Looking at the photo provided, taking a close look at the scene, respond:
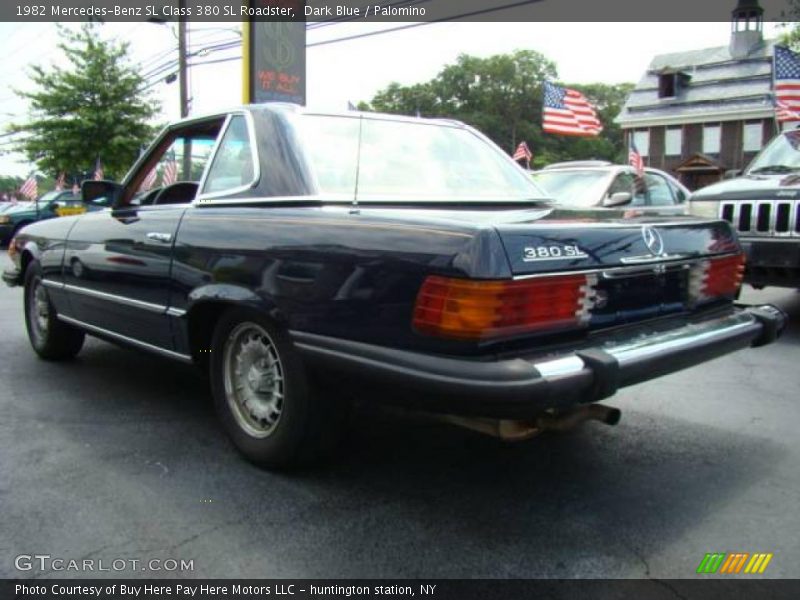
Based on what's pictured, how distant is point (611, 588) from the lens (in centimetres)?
233

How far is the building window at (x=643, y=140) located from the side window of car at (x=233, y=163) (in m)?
42.2

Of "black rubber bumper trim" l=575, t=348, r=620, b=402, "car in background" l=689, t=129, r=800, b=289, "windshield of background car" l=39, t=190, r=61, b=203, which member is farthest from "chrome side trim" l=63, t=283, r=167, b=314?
"windshield of background car" l=39, t=190, r=61, b=203

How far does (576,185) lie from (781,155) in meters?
2.19

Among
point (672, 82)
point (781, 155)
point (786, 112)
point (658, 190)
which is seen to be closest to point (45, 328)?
point (781, 155)

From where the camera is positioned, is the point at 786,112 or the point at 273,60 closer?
the point at 786,112

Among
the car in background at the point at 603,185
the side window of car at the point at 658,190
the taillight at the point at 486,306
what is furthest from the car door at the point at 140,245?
the side window of car at the point at 658,190

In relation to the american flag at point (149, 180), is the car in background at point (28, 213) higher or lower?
lower

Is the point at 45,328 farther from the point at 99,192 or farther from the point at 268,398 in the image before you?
the point at 268,398

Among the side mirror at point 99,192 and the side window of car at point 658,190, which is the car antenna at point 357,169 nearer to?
the side mirror at point 99,192

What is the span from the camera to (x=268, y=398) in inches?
126

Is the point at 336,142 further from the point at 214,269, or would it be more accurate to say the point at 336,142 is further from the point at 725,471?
the point at 725,471

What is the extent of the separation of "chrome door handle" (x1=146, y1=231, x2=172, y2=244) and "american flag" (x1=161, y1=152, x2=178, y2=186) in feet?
1.91

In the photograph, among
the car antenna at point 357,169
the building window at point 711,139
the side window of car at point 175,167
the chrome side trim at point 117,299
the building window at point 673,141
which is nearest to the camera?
the car antenna at point 357,169

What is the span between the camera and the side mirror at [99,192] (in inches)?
183
